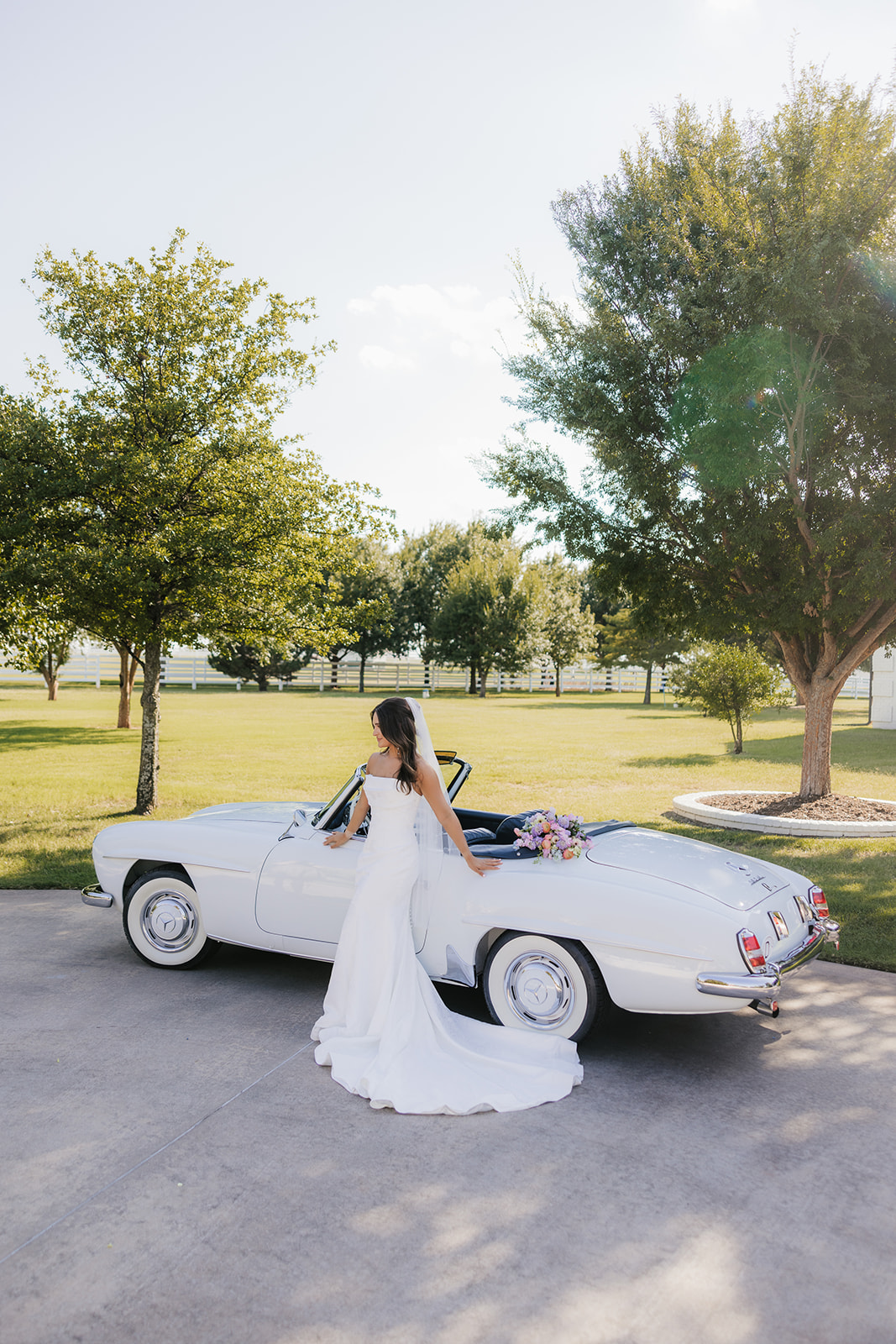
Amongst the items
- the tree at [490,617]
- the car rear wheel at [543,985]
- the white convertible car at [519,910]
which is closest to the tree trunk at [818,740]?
the white convertible car at [519,910]

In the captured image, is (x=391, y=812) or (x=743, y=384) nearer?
(x=391, y=812)

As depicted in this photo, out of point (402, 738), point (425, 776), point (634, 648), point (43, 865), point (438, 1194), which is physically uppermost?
point (634, 648)

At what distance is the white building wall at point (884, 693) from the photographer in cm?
2583

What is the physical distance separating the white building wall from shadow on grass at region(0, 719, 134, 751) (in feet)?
65.5

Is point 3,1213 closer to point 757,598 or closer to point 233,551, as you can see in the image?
point 233,551

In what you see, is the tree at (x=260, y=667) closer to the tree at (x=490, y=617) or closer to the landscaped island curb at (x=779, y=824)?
the tree at (x=490, y=617)

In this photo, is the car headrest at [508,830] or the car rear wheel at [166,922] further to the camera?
the car rear wheel at [166,922]

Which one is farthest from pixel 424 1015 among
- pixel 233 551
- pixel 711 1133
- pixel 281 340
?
pixel 281 340

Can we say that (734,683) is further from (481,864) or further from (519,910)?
(519,910)

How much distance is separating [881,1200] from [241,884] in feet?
11.3

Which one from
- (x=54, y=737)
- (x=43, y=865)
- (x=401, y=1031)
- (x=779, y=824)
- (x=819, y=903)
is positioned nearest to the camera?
(x=401, y=1031)

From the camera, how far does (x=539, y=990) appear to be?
14.7ft

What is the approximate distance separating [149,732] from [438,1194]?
9.26 metres

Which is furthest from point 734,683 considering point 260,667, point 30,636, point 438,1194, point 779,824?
point 260,667
